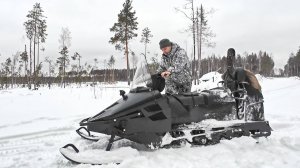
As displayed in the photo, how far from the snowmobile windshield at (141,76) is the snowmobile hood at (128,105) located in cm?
21

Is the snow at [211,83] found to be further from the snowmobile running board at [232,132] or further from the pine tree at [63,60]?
the pine tree at [63,60]

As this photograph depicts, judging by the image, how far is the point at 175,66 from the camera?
5.26 m

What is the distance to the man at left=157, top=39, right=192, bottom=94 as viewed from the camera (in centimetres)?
527

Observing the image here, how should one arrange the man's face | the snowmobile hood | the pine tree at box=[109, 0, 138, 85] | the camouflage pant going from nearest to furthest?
the snowmobile hood → the man's face → the camouflage pant → the pine tree at box=[109, 0, 138, 85]

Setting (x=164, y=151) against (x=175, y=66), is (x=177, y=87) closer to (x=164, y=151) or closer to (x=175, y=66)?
(x=175, y=66)

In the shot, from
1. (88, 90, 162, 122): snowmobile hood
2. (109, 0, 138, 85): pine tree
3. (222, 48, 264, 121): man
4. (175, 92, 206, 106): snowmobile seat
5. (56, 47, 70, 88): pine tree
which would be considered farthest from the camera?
(56, 47, 70, 88): pine tree

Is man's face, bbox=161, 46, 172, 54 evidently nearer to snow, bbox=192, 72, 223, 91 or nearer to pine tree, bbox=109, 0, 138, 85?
snow, bbox=192, 72, 223, 91

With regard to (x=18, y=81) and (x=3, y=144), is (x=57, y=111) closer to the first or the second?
(x=3, y=144)

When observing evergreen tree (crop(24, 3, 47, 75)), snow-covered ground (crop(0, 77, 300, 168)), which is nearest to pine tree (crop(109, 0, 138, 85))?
evergreen tree (crop(24, 3, 47, 75))

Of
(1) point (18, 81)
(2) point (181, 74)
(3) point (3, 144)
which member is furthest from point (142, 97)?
(1) point (18, 81)

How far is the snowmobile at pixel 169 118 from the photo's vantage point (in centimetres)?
412

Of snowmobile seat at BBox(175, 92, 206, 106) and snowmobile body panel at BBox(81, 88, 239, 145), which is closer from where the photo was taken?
snowmobile body panel at BBox(81, 88, 239, 145)

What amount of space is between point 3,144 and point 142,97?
2796mm

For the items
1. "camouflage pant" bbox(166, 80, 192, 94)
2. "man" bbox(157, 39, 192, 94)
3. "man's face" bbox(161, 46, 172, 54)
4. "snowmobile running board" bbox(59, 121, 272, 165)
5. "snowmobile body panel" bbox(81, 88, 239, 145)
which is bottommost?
"snowmobile running board" bbox(59, 121, 272, 165)
